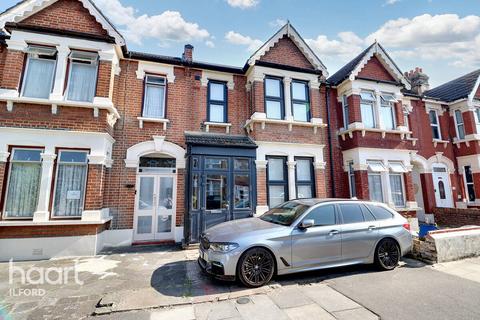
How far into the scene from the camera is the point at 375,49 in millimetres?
11133

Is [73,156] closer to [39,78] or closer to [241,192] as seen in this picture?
[39,78]

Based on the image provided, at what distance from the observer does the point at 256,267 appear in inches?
183

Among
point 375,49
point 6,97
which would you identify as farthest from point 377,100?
point 6,97

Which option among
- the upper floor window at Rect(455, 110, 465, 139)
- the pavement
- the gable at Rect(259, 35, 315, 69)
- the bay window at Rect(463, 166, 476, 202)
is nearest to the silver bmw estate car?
the pavement

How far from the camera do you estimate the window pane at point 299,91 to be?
393 inches

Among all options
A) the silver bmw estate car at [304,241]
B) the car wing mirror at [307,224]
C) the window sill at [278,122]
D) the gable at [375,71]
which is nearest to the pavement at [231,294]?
the silver bmw estate car at [304,241]

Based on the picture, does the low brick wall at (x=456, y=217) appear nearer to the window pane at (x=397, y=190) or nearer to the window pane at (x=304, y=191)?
the window pane at (x=397, y=190)

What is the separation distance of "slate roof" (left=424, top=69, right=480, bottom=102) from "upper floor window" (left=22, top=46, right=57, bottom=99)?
17822 mm

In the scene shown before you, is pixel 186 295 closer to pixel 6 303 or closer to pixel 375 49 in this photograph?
pixel 6 303

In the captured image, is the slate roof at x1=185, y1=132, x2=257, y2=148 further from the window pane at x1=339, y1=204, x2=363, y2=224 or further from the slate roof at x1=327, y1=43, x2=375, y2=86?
the slate roof at x1=327, y1=43, x2=375, y2=86

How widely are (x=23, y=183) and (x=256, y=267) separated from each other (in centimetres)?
722

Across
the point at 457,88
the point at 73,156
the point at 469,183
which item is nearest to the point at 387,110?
the point at 469,183

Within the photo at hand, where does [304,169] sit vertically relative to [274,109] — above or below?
below

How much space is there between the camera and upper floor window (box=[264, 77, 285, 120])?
31.3ft
